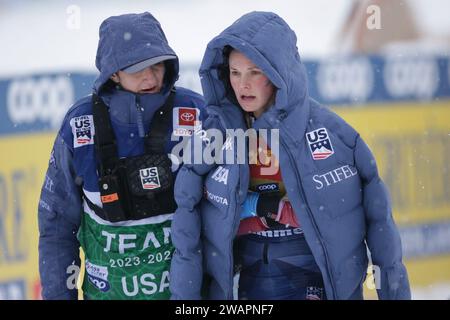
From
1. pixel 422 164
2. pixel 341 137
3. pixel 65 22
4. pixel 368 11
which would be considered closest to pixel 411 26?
pixel 368 11

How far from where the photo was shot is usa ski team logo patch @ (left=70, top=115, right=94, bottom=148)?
10.8ft

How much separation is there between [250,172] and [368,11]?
11.4ft

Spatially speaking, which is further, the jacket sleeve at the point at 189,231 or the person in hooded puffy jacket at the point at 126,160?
the person in hooded puffy jacket at the point at 126,160

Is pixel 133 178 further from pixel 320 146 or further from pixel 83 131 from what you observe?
pixel 320 146

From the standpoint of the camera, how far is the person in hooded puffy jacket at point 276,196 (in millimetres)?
2881

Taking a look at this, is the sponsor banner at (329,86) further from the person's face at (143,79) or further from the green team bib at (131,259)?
the green team bib at (131,259)

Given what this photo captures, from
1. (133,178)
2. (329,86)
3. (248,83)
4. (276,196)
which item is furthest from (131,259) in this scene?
(329,86)

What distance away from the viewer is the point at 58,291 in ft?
11.7

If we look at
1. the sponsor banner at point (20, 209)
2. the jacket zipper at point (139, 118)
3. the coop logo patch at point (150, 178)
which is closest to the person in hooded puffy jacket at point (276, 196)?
Result: the coop logo patch at point (150, 178)

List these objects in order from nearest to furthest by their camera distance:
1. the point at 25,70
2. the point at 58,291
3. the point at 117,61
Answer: the point at 117,61
the point at 58,291
the point at 25,70

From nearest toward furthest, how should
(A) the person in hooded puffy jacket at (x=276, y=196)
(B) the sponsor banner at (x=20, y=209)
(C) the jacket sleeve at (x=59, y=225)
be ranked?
(A) the person in hooded puffy jacket at (x=276, y=196) → (C) the jacket sleeve at (x=59, y=225) → (B) the sponsor banner at (x=20, y=209)

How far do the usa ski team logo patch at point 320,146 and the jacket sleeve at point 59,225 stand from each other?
1.07 meters

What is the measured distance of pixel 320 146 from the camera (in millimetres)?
2908
